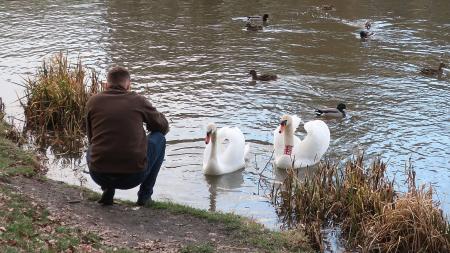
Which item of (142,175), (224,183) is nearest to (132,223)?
(142,175)

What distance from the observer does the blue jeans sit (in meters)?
8.20

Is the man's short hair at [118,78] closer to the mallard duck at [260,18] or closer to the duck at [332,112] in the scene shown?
the duck at [332,112]

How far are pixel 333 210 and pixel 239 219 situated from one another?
1475 millimetres

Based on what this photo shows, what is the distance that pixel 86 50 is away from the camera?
2158 cm

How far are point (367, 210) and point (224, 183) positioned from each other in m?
3.23

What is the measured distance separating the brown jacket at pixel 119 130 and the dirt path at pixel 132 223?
0.58m

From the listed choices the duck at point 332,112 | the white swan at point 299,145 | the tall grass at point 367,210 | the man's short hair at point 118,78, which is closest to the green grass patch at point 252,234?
the tall grass at point 367,210

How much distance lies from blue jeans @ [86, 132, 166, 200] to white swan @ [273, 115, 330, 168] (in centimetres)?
394

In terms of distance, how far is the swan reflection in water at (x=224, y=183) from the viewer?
11.1 meters

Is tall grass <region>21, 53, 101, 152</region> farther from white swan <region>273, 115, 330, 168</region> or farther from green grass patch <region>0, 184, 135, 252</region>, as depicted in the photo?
green grass patch <region>0, 184, 135, 252</region>

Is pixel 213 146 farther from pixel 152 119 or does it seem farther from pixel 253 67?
pixel 253 67

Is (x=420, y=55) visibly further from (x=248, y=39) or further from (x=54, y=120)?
(x=54, y=120)

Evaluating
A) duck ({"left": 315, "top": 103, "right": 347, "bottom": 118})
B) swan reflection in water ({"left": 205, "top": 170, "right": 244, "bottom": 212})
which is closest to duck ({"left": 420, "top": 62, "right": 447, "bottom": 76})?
duck ({"left": 315, "top": 103, "right": 347, "bottom": 118})

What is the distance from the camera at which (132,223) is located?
797 centimetres
